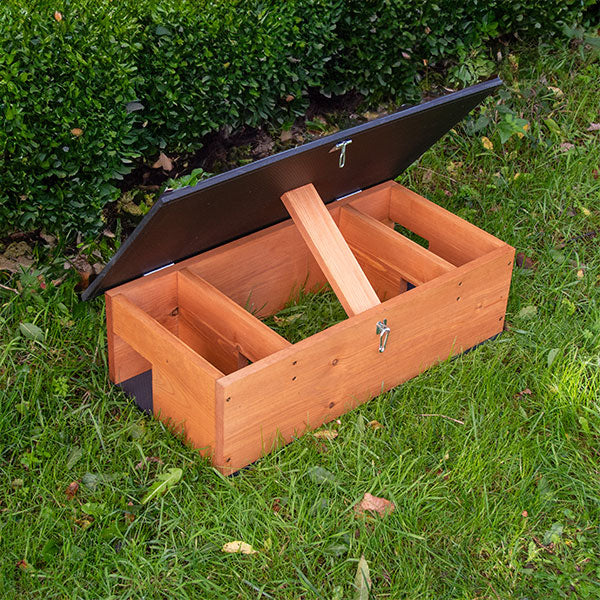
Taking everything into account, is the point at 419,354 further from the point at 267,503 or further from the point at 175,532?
the point at 175,532

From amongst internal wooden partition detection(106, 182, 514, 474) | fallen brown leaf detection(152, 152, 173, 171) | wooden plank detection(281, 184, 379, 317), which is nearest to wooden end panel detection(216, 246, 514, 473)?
internal wooden partition detection(106, 182, 514, 474)

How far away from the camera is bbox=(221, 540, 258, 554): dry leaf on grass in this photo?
114 inches

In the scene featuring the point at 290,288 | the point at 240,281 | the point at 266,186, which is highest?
the point at 266,186

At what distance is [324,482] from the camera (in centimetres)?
314

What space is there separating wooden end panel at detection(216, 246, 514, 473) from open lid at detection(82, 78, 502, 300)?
59 centimetres

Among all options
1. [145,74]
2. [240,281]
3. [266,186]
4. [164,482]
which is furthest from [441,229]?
[164,482]

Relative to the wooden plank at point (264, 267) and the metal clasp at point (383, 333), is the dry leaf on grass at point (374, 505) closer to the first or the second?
the metal clasp at point (383, 333)

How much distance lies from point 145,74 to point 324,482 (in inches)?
80.1

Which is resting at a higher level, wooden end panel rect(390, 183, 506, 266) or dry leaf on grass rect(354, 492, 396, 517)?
wooden end panel rect(390, 183, 506, 266)

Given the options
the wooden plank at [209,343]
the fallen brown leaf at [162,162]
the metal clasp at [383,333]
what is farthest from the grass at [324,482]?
the fallen brown leaf at [162,162]

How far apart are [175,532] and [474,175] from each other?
2831 millimetres

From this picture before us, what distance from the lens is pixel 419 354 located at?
11.8ft

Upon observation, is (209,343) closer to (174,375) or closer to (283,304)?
(174,375)

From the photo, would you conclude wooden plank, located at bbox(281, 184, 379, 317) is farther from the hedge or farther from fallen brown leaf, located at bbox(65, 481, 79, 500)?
fallen brown leaf, located at bbox(65, 481, 79, 500)
